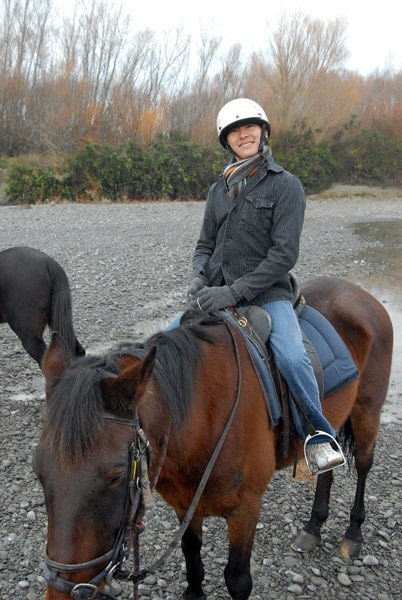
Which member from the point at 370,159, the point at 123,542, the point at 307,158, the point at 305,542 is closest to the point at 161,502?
the point at 305,542

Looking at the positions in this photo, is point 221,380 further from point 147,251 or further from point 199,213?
point 199,213

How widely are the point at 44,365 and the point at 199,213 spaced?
1925 cm

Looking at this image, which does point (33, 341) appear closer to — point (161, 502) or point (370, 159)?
point (161, 502)

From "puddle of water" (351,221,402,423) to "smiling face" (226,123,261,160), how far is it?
3.45 metres

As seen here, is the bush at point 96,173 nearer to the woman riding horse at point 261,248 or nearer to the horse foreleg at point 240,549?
the woman riding horse at point 261,248

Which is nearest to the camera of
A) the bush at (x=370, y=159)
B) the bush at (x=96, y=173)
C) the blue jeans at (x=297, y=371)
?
the blue jeans at (x=297, y=371)

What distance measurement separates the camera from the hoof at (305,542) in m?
3.20

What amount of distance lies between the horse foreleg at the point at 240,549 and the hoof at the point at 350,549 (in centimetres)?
106

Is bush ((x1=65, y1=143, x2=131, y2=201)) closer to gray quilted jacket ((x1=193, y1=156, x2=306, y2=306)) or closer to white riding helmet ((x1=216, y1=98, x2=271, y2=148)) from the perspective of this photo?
white riding helmet ((x1=216, y1=98, x2=271, y2=148))

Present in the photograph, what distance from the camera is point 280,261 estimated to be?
2.68 m

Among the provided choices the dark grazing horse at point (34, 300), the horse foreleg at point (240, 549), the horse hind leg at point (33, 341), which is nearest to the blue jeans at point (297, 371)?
the horse foreleg at point (240, 549)

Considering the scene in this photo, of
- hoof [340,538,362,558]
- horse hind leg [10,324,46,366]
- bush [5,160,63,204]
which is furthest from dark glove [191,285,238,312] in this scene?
bush [5,160,63,204]

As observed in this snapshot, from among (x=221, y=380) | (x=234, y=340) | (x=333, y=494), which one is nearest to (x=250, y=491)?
(x=221, y=380)

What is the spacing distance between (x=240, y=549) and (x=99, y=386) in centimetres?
132
